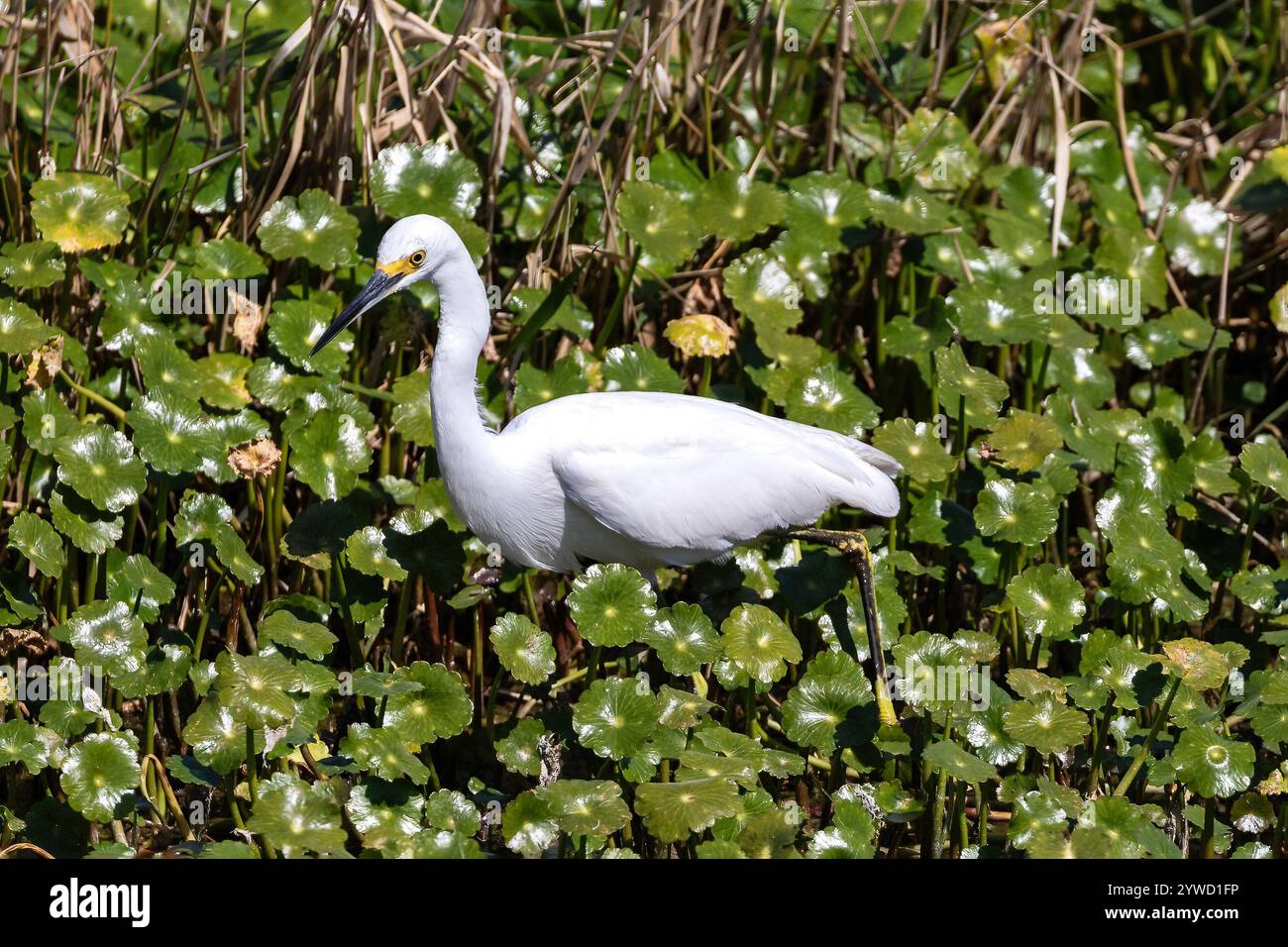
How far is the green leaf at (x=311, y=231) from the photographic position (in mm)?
4457

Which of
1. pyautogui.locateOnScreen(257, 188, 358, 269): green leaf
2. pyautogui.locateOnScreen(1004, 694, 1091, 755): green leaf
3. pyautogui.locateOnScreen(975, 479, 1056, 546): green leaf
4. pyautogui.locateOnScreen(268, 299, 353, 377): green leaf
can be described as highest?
pyautogui.locateOnScreen(257, 188, 358, 269): green leaf

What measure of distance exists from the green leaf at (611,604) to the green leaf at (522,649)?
0.13m

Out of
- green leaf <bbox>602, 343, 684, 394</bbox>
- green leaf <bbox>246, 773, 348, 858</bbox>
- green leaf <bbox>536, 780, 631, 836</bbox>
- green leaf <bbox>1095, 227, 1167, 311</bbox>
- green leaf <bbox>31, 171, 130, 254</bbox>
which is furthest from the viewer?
green leaf <bbox>1095, 227, 1167, 311</bbox>

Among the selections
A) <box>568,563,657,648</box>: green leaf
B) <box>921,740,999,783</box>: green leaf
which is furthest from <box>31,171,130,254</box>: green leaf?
<box>921,740,999,783</box>: green leaf

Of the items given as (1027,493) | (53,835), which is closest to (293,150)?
(53,835)

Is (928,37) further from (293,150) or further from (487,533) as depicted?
(487,533)

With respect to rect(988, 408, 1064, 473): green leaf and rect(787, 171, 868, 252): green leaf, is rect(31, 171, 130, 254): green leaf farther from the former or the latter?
rect(988, 408, 1064, 473): green leaf

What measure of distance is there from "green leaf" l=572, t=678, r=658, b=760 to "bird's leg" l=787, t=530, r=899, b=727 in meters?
0.84

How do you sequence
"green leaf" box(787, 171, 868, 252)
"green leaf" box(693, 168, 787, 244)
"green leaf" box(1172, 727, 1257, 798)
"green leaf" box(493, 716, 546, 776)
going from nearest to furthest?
1. "green leaf" box(1172, 727, 1257, 798)
2. "green leaf" box(493, 716, 546, 776)
3. "green leaf" box(693, 168, 787, 244)
4. "green leaf" box(787, 171, 868, 252)

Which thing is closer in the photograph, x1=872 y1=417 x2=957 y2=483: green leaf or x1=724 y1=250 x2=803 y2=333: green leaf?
x1=872 y1=417 x2=957 y2=483: green leaf

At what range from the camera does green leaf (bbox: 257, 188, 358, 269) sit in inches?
175

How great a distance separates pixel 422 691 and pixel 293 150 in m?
1.87

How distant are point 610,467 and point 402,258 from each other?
0.80 metres
